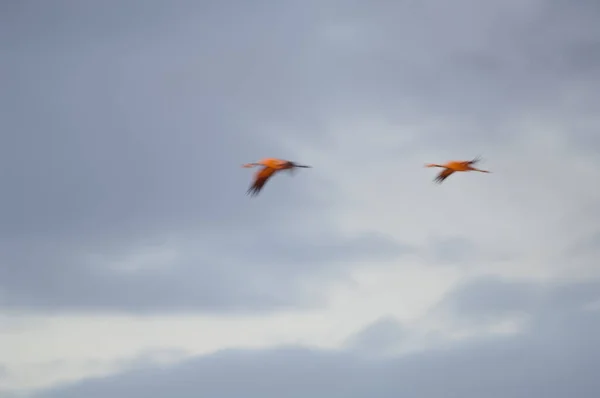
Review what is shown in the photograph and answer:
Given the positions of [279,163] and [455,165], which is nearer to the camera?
[279,163]

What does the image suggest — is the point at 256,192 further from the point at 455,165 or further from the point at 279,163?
the point at 455,165

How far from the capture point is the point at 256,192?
127 metres

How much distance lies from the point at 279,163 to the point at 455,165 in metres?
27.0

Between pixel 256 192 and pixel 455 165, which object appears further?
pixel 455 165

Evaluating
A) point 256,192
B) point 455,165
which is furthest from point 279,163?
point 455,165

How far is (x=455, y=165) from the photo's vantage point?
145 m

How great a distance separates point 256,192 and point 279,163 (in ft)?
12.7

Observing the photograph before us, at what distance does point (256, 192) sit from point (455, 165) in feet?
92.3

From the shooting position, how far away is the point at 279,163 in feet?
414
